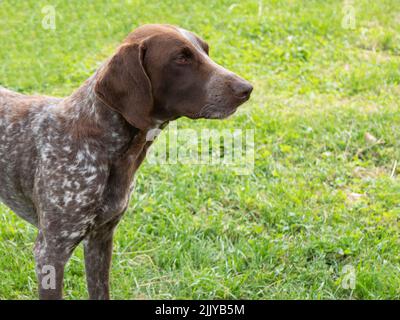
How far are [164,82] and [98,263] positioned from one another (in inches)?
50.8

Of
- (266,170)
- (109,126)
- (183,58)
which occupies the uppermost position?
(183,58)

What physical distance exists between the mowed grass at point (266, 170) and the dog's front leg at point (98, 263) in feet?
0.68

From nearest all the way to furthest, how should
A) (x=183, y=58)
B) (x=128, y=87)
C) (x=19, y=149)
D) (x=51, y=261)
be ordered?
(x=128, y=87) < (x=183, y=58) < (x=51, y=261) < (x=19, y=149)

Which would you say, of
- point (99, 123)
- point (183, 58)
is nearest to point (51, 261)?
point (99, 123)

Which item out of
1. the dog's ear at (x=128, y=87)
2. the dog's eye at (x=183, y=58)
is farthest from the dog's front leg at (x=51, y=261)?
the dog's eye at (x=183, y=58)

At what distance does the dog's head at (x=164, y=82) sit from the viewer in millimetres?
3605

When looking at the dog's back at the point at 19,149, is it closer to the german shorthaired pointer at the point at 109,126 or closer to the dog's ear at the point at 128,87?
the german shorthaired pointer at the point at 109,126

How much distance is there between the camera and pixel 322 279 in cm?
459

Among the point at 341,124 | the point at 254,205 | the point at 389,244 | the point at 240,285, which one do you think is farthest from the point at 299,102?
the point at 240,285

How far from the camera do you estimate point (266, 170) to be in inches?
231

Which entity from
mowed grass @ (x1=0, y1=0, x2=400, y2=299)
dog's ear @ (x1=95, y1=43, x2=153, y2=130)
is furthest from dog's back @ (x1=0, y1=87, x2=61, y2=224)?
mowed grass @ (x1=0, y1=0, x2=400, y2=299)

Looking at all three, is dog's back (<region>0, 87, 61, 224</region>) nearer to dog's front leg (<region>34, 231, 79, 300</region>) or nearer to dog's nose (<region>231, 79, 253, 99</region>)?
dog's front leg (<region>34, 231, 79, 300</region>)

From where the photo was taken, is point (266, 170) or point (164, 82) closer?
point (164, 82)

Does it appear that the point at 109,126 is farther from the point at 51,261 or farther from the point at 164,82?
the point at 51,261
